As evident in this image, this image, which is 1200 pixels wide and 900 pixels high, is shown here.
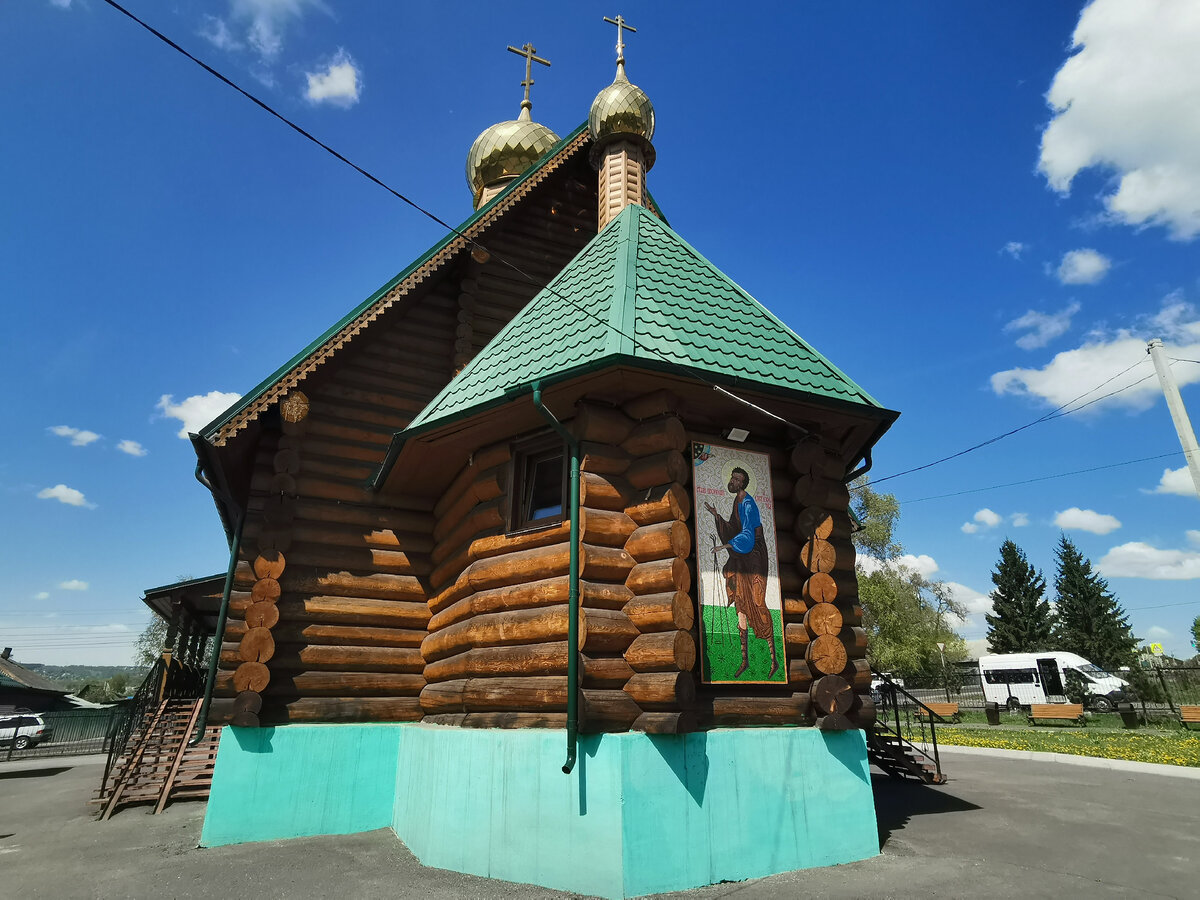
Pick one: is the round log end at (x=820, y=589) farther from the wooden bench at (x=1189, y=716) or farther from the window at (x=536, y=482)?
the wooden bench at (x=1189, y=716)

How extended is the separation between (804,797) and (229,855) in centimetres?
617

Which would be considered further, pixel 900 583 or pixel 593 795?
pixel 900 583

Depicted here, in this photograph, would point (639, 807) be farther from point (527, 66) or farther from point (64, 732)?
point (64, 732)

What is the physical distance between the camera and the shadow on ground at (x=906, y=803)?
8.38m

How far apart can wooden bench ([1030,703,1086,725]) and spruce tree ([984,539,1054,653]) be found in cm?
3064

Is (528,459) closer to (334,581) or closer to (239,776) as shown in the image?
(334,581)

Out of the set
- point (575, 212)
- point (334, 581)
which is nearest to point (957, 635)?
point (575, 212)

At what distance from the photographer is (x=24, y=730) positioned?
97.5 ft

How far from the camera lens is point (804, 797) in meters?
6.45

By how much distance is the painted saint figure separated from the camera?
257 inches

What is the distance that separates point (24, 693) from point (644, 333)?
51.8m

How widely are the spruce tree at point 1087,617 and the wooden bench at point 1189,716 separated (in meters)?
32.6

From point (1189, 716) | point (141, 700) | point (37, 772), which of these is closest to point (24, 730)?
point (37, 772)

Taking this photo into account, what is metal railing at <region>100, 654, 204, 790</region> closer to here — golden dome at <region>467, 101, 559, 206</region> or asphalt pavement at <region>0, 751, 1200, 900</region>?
asphalt pavement at <region>0, 751, 1200, 900</region>
